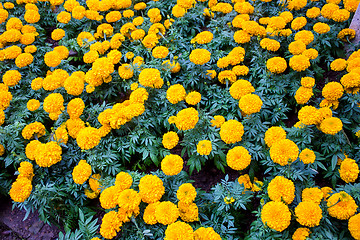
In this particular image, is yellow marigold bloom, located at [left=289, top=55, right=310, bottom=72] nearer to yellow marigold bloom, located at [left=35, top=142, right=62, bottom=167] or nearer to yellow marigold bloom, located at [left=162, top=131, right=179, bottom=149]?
yellow marigold bloom, located at [left=162, top=131, right=179, bottom=149]

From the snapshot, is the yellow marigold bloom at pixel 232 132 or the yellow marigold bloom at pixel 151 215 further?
the yellow marigold bloom at pixel 232 132

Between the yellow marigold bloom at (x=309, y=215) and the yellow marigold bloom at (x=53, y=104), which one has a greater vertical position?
the yellow marigold bloom at (x=53, y=104)

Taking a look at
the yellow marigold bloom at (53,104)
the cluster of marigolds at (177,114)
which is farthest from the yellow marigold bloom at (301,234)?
the yellow marigold bloom at (53,104)

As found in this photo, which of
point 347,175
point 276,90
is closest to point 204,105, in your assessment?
point 276,90

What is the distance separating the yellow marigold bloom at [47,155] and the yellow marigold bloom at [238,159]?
2.27 meters

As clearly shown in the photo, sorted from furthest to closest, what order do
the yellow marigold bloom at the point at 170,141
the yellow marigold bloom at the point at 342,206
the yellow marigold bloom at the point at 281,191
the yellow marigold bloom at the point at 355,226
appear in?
the yellow marigold bloom at the point at 170,141 → the yellow marigold bloom at the point at 281,191 → the yellow marigold bloom at the point at 342,206 → the yellow marigold bloom at the point at 355,226

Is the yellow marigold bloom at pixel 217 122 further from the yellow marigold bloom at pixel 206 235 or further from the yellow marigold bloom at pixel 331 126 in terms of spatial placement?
the yellow marigold bloom at pixel 206 235

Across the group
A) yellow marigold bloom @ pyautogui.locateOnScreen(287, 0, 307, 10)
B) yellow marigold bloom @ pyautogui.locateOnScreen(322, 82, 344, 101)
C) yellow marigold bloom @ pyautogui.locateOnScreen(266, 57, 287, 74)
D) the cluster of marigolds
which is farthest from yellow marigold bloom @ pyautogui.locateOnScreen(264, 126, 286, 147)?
yellow marigold bloom @ pyautogui.locateOnScreen(287, 0, 307, 10)

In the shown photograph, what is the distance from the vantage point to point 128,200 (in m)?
2.88

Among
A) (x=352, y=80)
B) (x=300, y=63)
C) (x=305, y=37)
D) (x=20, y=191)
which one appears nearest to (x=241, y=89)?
(x=300, y=63)

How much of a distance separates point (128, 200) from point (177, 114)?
126cm

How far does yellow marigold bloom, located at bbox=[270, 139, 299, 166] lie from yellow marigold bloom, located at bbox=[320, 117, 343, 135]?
23.0 inches

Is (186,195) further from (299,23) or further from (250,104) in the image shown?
(299,23)

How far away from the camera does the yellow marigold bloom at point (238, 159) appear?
3.09 metres
